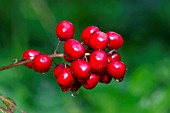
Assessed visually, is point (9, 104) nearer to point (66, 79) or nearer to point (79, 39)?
point (66, 79)

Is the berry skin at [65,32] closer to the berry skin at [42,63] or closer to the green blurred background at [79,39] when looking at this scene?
→ the berry skin at [42,63]

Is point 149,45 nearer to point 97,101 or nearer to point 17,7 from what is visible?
point 17,7

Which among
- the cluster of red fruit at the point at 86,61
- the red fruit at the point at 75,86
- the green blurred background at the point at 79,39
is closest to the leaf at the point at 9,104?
the cluster of red fruit at the point at 86,61

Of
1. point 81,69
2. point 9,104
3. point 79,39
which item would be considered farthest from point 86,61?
point 79,39

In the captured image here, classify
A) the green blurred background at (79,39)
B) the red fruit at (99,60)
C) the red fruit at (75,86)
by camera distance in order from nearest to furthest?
the red fruit at (99,60) < the red fruit at (75,86) < the green blurred background at (79,39)

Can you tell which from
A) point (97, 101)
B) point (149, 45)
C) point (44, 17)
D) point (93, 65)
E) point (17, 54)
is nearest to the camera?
point (93, 65)

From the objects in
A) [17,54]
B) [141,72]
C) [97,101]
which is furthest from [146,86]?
[17,54]
